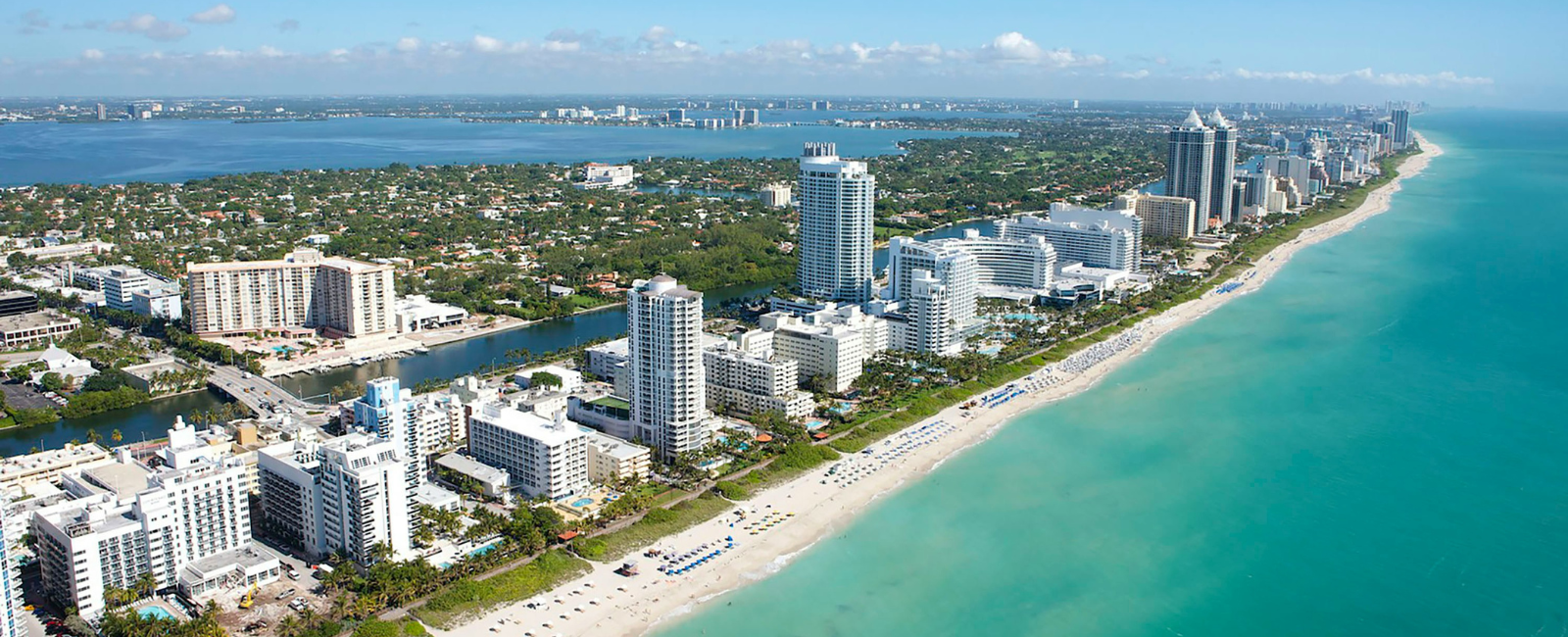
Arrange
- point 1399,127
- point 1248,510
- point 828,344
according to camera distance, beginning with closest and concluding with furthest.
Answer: point 1248,510, point 828,344, point 1399,127

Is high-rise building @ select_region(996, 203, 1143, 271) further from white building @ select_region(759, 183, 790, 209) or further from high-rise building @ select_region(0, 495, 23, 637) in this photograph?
high-rise building @ select_region(0, 495, 23, 637)

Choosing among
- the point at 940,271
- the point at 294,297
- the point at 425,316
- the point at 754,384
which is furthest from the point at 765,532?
the point at 294,297

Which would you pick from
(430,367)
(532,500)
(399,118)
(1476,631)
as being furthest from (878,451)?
(399,118)

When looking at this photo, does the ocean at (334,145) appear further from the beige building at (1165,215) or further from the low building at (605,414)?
the low building at (605,414)

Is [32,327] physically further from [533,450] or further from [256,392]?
[533,450]

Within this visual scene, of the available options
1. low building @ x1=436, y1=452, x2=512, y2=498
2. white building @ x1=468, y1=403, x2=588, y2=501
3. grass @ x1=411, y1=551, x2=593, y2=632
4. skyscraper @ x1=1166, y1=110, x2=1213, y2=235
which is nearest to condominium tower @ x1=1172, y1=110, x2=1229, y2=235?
skyscraper @ x1=1166, y1=110, x2=1213, y2=235
